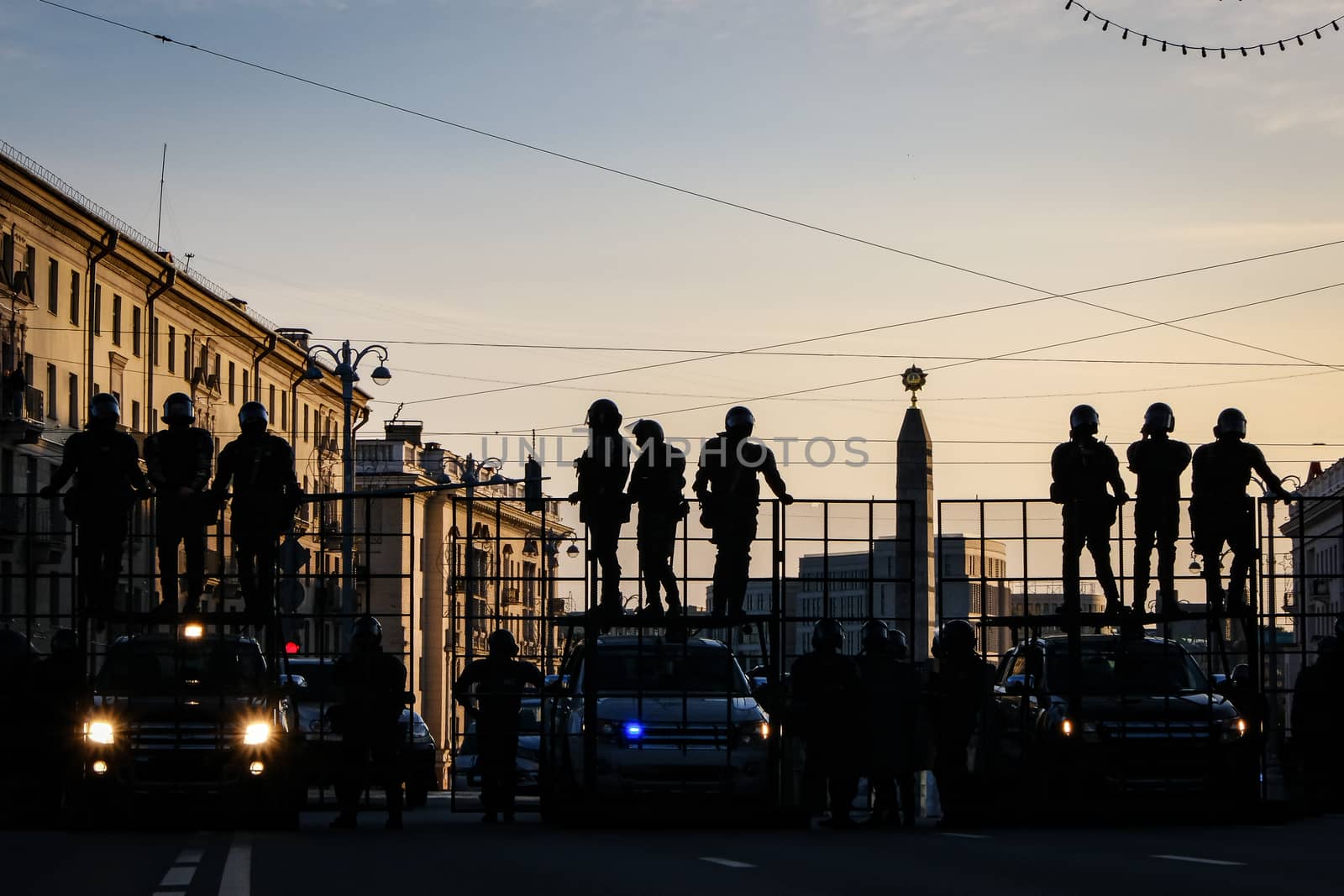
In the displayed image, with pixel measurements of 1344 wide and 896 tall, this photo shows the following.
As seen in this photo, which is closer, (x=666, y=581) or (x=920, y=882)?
(x=920, y=882)

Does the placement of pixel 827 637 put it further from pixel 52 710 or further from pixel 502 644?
pixel 52 710

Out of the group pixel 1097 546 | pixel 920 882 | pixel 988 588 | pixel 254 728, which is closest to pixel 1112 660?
pixel 1097 546

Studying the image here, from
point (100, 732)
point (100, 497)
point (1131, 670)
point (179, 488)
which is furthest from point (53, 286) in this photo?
point (1131, 670)

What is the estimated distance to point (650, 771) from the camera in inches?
708

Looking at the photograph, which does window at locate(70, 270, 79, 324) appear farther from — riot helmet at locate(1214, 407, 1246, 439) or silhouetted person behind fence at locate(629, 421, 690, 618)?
riot helmet at locate(1214, 407, 1246, 439)

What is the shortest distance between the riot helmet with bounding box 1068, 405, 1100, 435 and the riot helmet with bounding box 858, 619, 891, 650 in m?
2.48

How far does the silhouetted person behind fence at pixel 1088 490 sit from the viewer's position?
20.6m

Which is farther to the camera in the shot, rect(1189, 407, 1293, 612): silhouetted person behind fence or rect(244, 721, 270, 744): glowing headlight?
rect(1189, 407, 1293, 612): silhouetted person behind fence

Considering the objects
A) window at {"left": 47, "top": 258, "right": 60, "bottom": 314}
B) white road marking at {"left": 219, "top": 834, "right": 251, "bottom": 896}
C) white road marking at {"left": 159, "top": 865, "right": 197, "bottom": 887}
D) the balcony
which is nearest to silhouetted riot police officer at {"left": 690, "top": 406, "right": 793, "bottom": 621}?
white road marking at {"left": 219, "top": 834, "right": 251, "bottom": 896}

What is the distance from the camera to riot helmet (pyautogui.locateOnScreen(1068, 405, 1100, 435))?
2064 cm

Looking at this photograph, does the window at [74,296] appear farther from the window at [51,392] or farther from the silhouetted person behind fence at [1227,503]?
the silhouetted person behind fence at [1227,503]

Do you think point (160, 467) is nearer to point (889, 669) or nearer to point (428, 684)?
point (889, 669)

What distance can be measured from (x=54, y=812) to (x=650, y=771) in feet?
17.3

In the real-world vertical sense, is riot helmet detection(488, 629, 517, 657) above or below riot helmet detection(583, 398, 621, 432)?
below
